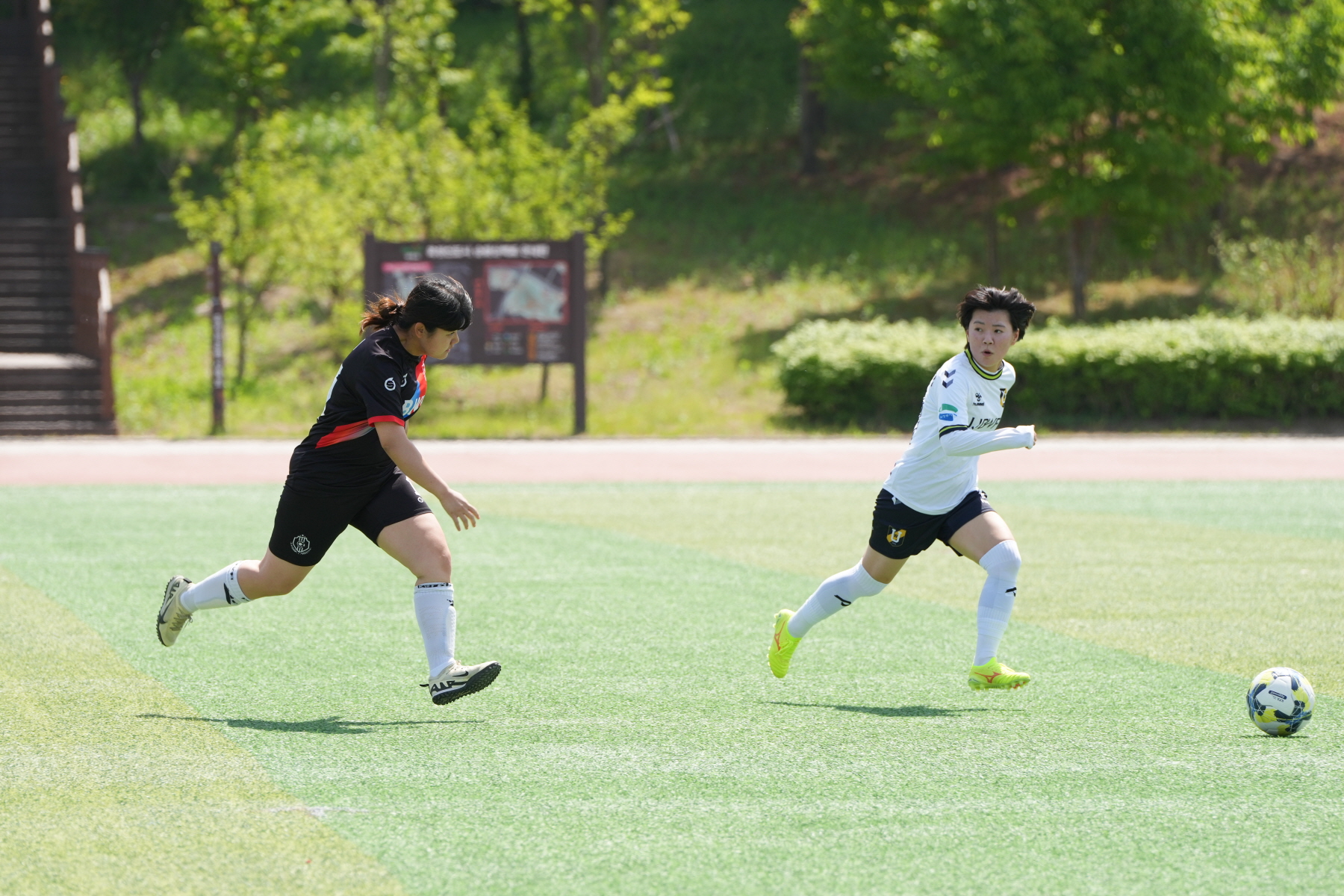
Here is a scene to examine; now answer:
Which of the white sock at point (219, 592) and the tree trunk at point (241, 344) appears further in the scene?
the tree trunk at point (241, 344)

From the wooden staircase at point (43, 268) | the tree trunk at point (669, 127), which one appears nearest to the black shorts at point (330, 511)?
the wooden staircase at point (43, 268)

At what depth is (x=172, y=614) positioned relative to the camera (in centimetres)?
706

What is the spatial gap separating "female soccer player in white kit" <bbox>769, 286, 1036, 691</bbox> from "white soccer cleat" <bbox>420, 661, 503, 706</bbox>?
1724 mm

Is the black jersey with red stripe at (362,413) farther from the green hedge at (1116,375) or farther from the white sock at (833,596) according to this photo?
the green hedge at (1116,375)

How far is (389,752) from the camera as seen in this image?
5.66 m

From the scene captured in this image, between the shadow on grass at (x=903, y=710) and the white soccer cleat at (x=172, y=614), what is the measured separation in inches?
107

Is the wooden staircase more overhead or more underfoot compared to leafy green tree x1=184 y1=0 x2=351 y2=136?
more underfoot

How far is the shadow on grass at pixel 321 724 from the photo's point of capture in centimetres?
604

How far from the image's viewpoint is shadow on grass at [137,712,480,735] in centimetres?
604

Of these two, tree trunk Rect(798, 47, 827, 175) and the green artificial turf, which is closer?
the green artificial turf

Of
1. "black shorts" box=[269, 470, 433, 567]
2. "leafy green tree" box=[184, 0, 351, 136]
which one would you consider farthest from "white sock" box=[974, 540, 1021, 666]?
"leafy green tree" box=[184, 0, 351, 136]

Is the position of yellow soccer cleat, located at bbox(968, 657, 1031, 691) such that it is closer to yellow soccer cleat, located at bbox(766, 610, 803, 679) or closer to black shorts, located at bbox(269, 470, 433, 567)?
yellow soccer cleat, located at bbox(766, 610, 803, 679)

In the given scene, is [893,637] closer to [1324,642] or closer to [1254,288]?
[1324,642]

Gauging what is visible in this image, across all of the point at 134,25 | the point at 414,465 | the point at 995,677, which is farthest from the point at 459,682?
the point at 134,25
